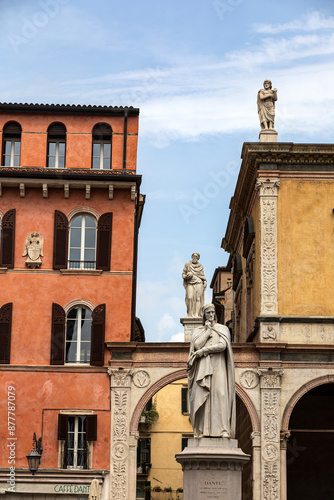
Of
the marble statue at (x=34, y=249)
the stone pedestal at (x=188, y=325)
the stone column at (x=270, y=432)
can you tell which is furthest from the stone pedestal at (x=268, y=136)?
the marble statue at (x=34, y=249)

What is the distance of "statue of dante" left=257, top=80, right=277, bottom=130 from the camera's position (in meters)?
40.0

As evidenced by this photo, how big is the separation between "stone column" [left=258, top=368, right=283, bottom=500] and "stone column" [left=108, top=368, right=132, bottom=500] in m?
4.78

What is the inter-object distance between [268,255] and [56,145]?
30.3ft

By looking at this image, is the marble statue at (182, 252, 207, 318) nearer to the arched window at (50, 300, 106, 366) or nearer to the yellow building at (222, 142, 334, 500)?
the yellow building at (222, 142, 334, 500)

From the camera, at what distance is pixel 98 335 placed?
37969 mm

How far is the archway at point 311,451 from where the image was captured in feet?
135

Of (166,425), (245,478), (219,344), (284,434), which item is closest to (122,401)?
(284,434)

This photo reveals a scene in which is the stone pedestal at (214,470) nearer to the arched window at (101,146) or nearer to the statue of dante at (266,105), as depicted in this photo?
the arched window at (101,146)

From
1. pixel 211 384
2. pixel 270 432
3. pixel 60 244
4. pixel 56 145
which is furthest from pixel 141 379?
pixel 211 384

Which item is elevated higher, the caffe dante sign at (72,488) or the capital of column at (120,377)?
the capital of column at (120,377)

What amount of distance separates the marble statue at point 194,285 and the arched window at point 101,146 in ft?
16.4

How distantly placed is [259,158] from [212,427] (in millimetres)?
21666

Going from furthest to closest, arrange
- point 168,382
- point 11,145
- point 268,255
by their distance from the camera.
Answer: point 11,145 < point 268,255 < point 168,382

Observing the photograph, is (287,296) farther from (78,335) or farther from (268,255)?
(78,335)
